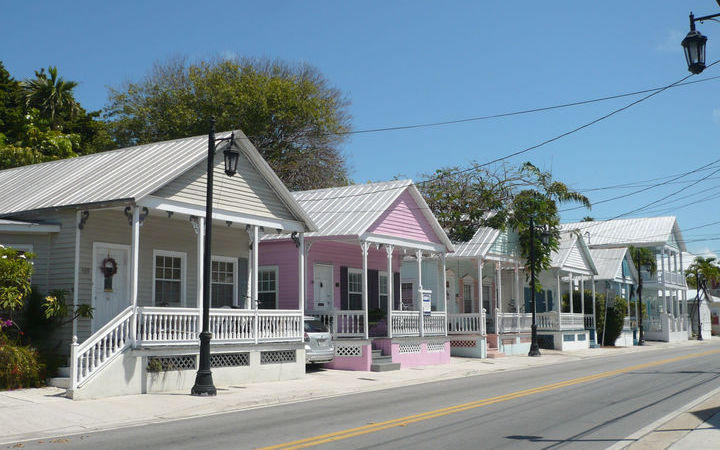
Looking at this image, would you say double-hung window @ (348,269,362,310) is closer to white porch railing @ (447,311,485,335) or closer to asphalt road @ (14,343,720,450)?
white porch railing @ (447,311,485,335)

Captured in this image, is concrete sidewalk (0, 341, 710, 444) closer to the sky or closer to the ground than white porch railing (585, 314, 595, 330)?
closer to the ground

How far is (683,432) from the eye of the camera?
37.4 ft

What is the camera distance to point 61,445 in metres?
10.9

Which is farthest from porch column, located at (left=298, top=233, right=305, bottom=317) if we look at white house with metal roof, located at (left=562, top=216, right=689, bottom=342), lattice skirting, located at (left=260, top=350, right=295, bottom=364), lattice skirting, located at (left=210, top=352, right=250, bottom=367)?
white house with metal roof, located at (left=562, top=216, right=689, bottom=342)

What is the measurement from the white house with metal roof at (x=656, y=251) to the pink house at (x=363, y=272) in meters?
26.7

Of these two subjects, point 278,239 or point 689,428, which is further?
point 278,239

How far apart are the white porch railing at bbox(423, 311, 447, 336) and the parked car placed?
5293mm

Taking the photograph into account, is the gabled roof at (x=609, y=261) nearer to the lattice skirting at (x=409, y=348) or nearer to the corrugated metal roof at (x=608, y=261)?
the corrugated metal roof at (x=608, y=261)

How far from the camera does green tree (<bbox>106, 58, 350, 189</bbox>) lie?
44.6m

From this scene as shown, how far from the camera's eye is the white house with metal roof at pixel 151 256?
1702cm

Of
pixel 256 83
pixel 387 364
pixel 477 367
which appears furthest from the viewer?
pixel 256 83

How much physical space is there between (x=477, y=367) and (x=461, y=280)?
9444mm

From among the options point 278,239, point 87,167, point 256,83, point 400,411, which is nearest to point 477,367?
point 278,239

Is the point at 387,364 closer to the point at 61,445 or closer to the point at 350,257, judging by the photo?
the point at 350,257
